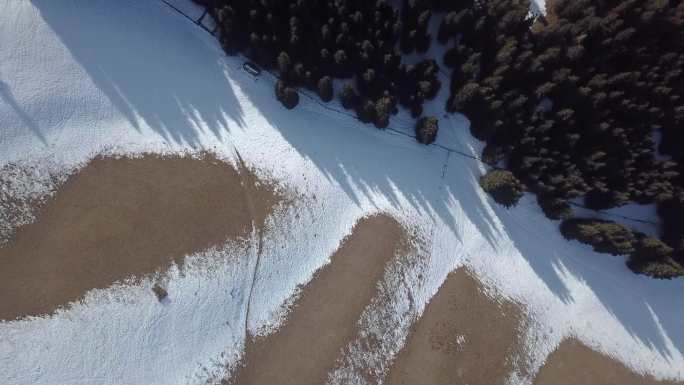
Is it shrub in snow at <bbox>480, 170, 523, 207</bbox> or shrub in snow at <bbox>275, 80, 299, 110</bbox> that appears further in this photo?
shrub in snow at <bbox>480, 170, 523, 207</bbox>

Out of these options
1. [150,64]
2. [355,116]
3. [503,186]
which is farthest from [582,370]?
[150,64]

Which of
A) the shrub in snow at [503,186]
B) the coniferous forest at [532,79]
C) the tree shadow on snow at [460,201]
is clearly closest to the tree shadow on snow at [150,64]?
the coniferous forest at [532,79]

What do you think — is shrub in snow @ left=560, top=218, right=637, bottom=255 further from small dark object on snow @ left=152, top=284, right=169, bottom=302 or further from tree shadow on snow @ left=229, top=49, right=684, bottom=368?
small dark object on snow @ left=152, top=284, right=169, bottom=302

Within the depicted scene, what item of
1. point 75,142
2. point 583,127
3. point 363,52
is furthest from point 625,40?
point 75,142

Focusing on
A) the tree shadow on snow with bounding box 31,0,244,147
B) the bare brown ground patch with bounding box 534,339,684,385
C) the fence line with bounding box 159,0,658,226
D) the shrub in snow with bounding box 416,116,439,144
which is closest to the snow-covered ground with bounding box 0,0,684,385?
the tree shadow on snow with bounding box 31,0,244,147

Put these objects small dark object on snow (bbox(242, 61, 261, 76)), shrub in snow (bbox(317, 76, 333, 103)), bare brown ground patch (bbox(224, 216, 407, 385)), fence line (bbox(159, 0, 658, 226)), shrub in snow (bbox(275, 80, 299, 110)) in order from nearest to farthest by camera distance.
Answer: bare brown ground patch (bbox(224, 216, 407, 385)) < shrub in snow (bbox(317, 76, 333, 103)) < shrub in snow (bbox(275, 80, 299, 110)) < small dark object on snow (bbox(242, 61, 261, 76)) < fence line (bbox(159, 0, 658, 226))

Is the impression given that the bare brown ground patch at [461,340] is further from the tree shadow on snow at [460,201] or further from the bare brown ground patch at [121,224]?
the bare brown ground patch at [121,224]

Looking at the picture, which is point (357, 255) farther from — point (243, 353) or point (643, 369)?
point (643, 369)
